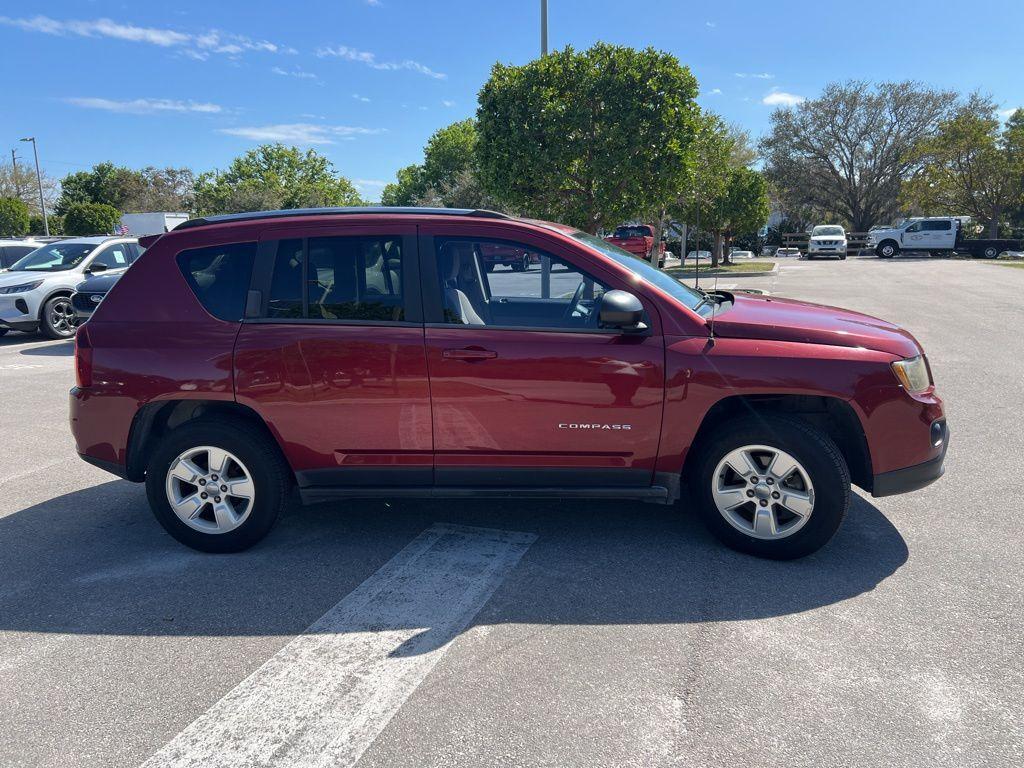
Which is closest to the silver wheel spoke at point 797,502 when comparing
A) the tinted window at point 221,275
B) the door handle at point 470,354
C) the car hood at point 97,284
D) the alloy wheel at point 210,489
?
the door handle at point 470,354

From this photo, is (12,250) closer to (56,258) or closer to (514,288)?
(56,258)

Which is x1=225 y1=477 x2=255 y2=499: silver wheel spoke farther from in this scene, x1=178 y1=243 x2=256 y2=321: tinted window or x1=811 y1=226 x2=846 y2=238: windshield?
x1=811 y1=226 x2=846 y2=238: windshield

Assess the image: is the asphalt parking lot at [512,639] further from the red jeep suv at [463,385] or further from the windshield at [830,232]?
the windshield at [830,232]

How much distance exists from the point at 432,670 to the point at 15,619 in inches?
82.4

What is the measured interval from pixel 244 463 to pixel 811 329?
3.12 m

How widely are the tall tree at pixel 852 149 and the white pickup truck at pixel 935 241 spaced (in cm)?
1164

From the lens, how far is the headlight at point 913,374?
143 inches

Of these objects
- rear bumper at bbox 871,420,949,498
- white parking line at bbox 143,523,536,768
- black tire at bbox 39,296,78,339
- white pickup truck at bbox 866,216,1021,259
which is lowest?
white parking line at bbox 143,523,536,768

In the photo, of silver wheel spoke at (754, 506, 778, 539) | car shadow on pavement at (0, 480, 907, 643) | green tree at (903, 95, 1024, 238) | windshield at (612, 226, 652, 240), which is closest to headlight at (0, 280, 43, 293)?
car shadow on pavement at (0, 480, 907, 643)

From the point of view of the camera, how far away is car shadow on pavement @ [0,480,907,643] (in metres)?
3.34

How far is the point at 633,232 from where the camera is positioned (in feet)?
115

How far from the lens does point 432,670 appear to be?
9.51 ft

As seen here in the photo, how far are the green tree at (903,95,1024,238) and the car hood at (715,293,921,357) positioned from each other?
159 ft

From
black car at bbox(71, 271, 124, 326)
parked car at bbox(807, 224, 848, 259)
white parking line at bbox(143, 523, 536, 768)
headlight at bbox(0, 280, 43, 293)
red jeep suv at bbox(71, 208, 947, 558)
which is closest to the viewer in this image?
white parking line at bbox(143, 523, 536, 768)
